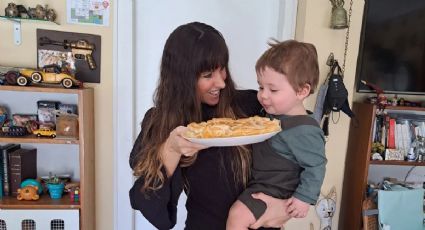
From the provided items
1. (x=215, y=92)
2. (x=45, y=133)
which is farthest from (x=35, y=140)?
(x=215, y=92)

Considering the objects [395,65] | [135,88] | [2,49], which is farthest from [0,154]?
[395,65]

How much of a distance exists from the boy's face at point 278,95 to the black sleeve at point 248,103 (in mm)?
99

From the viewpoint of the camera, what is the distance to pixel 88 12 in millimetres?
1844

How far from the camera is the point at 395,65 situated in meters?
2.01

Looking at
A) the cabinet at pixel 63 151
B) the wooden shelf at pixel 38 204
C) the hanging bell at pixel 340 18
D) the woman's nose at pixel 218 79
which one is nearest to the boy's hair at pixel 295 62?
the woman's nose at pixel 218 79

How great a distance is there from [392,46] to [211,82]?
1601 mm

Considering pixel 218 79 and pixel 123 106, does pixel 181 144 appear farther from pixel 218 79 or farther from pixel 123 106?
pixel 123 106

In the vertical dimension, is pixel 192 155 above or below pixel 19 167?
above

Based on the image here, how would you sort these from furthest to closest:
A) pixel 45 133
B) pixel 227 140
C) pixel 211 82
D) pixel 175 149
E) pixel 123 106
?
pixel 123 106 < pixel 45 133 < pixel 211 82 < pixel 175 149 < pixel 227 140

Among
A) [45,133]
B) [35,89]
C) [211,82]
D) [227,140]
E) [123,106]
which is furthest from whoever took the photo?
[123,106]

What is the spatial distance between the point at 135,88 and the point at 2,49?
0.80 meters

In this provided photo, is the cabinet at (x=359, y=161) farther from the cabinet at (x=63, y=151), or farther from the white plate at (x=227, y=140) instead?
the cabinet at (x=63, y=151)

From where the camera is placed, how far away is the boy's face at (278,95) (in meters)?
0.95

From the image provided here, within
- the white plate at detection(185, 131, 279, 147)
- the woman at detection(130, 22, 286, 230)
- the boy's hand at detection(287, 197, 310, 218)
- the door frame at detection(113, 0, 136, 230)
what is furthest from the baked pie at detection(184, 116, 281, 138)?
the door frame at detection(113, 0, 136, 230)
